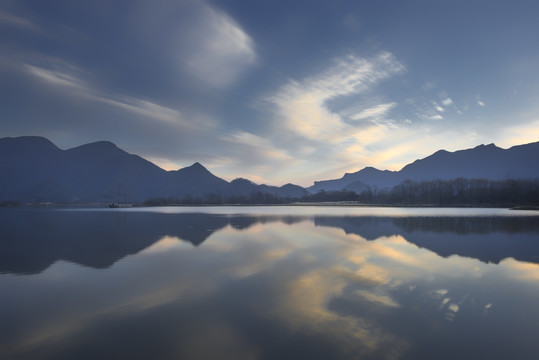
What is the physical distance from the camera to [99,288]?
11172mm

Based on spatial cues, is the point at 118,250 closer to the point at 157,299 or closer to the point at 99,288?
the point at 99,288

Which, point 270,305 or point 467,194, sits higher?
point 467,194

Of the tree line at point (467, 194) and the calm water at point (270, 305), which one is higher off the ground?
the tree line at point (467, 194)

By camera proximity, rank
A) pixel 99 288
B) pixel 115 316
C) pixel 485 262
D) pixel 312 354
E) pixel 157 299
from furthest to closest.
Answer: pixel 485 262 → pixel 99 288 → pixel 157 299 → pixel 115 316 → pixel 312 354

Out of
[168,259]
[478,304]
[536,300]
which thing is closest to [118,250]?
[168,259]

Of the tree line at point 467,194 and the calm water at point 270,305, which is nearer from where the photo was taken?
the calm water at point 270,305

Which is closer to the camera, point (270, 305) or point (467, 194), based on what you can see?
point (270, 305)

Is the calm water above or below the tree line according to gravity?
below

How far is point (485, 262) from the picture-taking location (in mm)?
15227

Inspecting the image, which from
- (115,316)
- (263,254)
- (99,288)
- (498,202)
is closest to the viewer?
(115,316)

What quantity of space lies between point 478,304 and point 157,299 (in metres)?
11.1

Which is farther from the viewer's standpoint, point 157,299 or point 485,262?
point 485,262

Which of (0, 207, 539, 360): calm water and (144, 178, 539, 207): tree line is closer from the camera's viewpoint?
(0, 207, 539, 360): calm water

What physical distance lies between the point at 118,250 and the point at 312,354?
1779 centimetres
